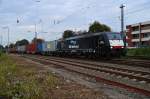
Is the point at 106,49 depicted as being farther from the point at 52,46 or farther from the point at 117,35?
the point at 52,46

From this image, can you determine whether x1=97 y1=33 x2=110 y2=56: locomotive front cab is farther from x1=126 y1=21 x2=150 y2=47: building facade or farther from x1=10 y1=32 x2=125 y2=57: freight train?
x1=126 y1=21 x2=150 y2=47: building facade

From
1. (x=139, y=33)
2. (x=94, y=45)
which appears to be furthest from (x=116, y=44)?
(x=139, y=33)

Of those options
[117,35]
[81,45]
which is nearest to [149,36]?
[81,45]

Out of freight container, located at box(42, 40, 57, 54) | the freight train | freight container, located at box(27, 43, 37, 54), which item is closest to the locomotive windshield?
the freight train

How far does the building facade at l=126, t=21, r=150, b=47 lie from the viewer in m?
113

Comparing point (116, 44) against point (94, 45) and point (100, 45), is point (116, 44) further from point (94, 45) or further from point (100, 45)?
point (94, 45)

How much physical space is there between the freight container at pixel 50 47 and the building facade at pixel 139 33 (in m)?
44.5

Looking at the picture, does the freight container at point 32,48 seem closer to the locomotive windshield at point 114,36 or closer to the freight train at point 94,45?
the freight train at point 94,45

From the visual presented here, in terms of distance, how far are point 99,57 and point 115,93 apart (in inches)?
1051

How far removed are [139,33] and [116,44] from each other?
274 feet

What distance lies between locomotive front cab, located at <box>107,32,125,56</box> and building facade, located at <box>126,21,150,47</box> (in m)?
75.1

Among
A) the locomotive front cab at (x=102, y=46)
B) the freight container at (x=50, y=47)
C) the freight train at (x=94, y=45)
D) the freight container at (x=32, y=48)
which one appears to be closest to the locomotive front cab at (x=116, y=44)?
the freight train at (x=94, y=45)

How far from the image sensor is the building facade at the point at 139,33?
370ft

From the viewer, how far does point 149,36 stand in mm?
109250
